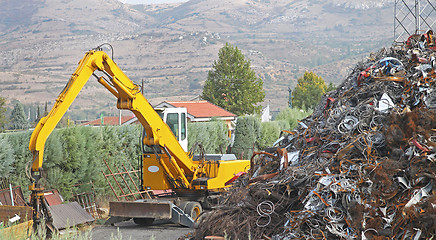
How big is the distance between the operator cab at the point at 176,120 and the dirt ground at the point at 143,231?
2768 millimetres

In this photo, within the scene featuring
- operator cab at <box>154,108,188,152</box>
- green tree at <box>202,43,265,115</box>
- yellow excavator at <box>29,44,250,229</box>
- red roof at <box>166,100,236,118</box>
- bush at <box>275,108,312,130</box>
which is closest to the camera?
yellow excavator at <box>29,44,250,229</box>

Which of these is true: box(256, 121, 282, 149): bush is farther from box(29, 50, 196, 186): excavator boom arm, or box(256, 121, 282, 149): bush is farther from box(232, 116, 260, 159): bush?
box(29, 50, 196, 186): excavator boom arm

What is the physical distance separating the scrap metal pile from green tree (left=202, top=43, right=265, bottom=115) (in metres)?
45.6

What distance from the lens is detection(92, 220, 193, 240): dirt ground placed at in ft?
38.5

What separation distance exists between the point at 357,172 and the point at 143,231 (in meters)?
6.62

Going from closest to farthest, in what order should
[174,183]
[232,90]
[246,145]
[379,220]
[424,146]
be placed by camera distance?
[379,220] < [424,146] < [174,183] < [246,145] < [232,90]

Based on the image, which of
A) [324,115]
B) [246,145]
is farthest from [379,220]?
[246,145]

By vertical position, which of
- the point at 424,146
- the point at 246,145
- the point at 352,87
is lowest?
the point at 246,145

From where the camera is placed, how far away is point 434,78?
356 inches

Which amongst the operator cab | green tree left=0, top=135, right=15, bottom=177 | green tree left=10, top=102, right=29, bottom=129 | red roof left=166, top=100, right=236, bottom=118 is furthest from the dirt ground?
green tree left=10, top=102, right=29, bottom=129

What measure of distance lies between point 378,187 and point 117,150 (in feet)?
36.7

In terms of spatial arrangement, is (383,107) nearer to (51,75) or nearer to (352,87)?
(352,87)

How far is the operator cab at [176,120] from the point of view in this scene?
46.0 feet

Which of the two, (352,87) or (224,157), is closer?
(352,87)
